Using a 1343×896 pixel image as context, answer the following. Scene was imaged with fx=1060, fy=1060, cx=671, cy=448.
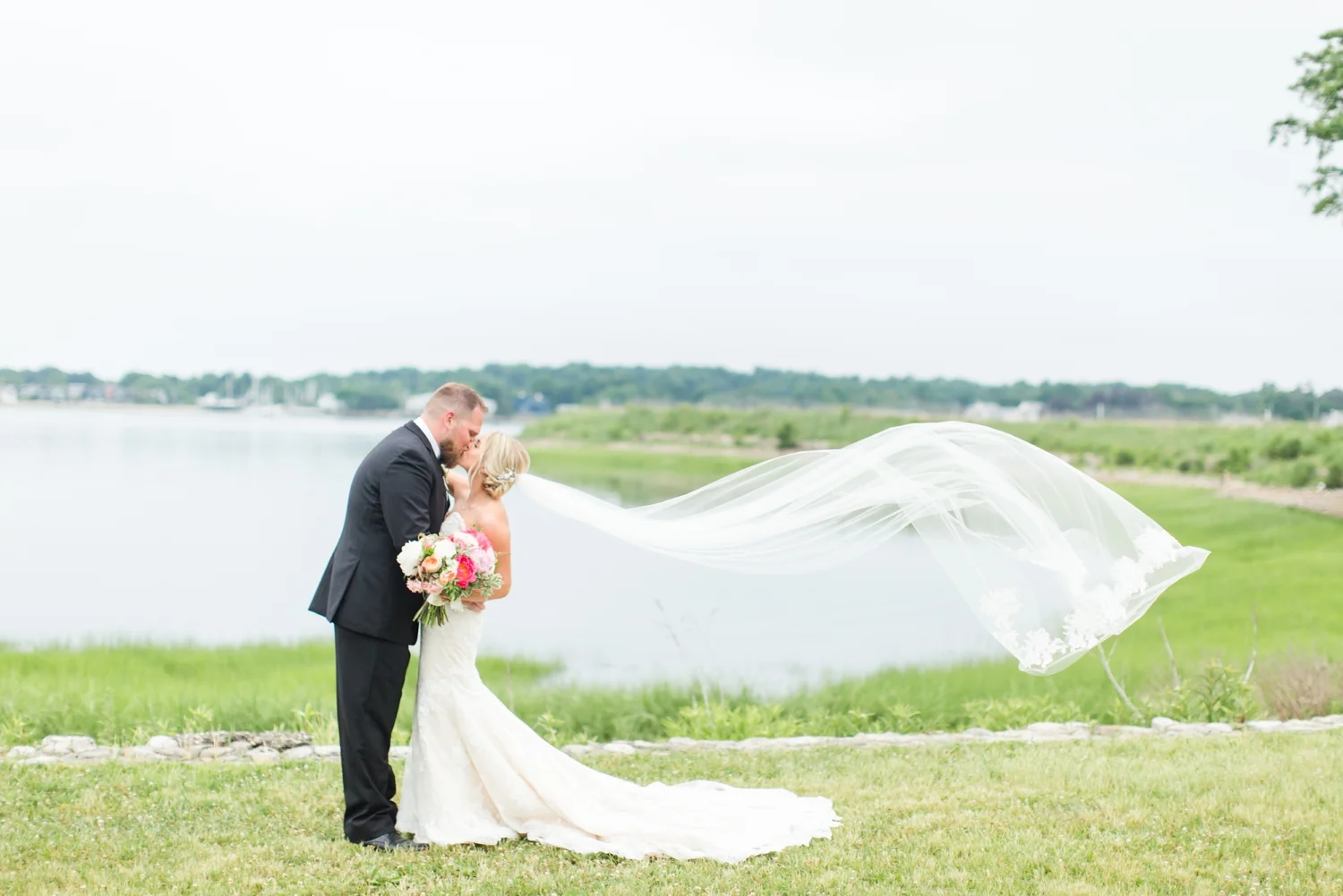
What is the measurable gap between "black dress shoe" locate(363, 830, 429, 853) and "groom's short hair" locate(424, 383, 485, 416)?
7.58 ft

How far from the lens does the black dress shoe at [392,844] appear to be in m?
5.67

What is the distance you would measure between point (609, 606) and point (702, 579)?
5630mm

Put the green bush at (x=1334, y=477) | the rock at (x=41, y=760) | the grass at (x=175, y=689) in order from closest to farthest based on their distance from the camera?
the rock at (x=41, y=760)
the grass at (x=175, y=689)
the green bush at (x=1334, y=477)

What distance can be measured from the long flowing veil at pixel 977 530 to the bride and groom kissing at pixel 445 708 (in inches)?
24.6

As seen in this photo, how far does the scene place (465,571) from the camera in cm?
538

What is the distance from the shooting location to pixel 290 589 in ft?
93.4

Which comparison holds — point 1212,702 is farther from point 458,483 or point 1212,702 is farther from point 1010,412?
point 1010,412

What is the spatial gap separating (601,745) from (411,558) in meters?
4.08

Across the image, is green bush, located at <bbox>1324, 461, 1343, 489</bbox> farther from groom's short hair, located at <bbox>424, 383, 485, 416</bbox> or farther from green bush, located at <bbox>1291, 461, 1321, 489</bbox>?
groom's short hair, located at <bbox>424, 383, 485, 416</bbox>

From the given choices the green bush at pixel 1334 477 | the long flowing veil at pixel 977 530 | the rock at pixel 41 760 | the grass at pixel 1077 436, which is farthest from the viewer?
the grass at pixel 1077 436

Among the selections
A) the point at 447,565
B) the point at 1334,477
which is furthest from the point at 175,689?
the point at 1334,477

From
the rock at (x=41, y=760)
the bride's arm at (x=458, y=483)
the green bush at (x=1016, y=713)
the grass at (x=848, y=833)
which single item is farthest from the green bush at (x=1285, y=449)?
the rock at (x=41, y=760)

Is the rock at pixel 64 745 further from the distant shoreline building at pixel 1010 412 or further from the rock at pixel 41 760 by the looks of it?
the distant shoreline building at pixel 1010 412

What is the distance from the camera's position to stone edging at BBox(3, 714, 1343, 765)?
315 inches
